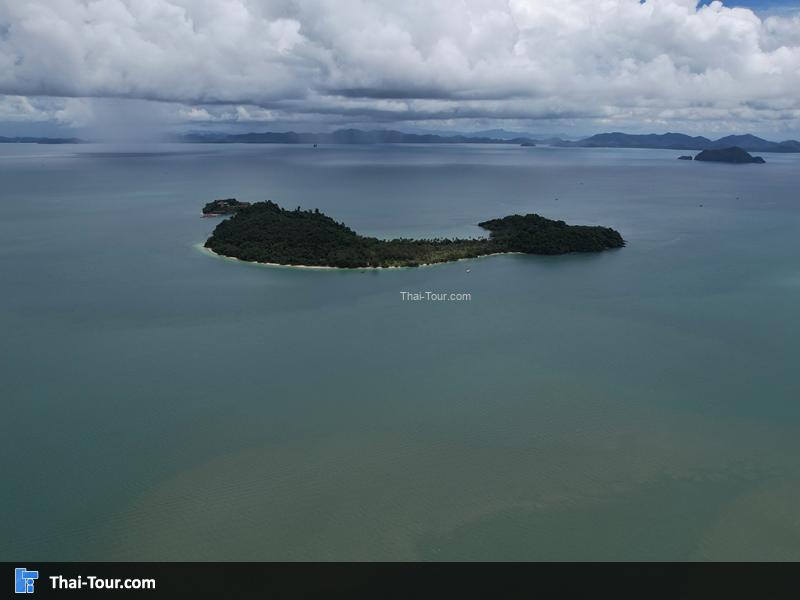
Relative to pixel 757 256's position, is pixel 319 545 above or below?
below
